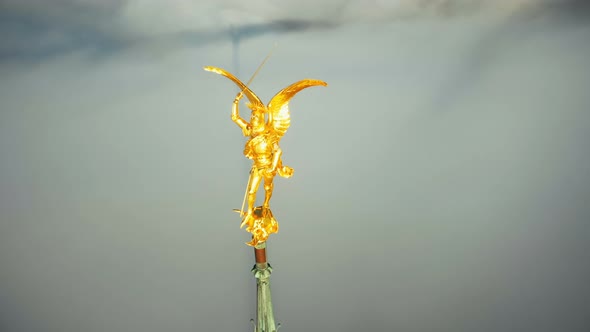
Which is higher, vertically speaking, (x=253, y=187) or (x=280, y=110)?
(x=280, y=110)

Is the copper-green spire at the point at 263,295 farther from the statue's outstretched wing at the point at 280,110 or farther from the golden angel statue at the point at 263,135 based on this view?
the statue's outstretched wing at the point at 280,110

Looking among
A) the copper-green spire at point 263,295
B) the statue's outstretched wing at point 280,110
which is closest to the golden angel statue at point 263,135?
the statue's outstretched wing at point 280,110

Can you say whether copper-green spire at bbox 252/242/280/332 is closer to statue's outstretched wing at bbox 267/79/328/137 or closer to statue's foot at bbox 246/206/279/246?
statue's foot at bbox 246/206/279/246

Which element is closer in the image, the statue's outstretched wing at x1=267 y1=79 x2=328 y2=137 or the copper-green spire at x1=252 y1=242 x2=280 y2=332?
the statue's outstretched wing at x1=267 y1=79 x2=328 y2=137

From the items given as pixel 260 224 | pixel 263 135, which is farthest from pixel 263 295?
pixel 263 135

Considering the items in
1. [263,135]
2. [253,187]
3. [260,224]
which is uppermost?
[263,135]

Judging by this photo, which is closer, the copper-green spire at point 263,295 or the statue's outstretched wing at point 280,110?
the statue's outstretched wing at point 280,110

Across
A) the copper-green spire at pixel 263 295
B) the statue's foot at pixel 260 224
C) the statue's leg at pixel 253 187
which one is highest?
the statue's leg at pixel 253 187

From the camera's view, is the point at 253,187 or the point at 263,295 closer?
the point at 253,187

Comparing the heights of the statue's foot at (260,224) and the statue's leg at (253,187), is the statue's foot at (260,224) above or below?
below

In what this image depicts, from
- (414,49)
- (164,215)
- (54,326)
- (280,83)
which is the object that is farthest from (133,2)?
(54,326)

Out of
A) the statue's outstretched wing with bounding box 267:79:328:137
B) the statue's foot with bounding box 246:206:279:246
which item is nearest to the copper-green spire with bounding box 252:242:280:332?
the statue's foot with bounding box 246:206:279:246

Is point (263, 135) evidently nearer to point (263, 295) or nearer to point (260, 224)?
point (260, 224)

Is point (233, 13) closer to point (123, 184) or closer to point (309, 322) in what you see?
point (123, 184)
